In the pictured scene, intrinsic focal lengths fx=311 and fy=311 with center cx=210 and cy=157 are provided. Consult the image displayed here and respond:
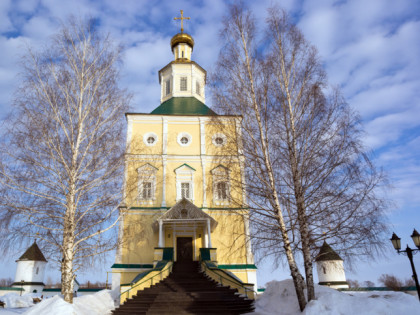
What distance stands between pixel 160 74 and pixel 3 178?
1936 cm

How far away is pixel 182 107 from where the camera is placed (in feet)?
75.4

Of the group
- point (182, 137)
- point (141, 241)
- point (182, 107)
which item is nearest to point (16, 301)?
point (141, 241)

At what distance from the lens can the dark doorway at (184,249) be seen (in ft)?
59.8

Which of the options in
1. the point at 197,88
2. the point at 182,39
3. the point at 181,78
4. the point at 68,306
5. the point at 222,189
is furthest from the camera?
the point at 182,39

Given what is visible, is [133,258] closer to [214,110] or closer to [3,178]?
[3,178]

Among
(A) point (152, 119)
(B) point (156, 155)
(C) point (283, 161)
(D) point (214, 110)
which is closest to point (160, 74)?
(A) point (152, 119)

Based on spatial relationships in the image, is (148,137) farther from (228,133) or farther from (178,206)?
(228,133)

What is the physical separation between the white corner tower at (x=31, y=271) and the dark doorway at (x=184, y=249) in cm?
1425

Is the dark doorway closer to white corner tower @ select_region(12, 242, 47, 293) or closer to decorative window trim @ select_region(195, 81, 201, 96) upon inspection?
decorative window trim @ select_region(195, 81, 201, 96)

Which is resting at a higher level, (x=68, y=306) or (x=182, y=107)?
(x=182, y=107)

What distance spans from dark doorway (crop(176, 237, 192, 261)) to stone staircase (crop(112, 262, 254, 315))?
16.3 ft

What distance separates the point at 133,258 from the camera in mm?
17672

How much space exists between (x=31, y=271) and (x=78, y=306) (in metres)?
18.9

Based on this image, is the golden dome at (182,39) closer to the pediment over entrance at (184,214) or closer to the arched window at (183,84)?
the arched window at (183,84)
